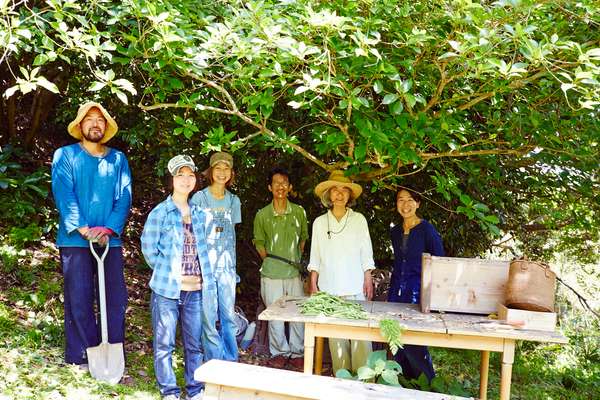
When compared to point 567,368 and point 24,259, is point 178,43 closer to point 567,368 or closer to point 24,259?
point 24,259

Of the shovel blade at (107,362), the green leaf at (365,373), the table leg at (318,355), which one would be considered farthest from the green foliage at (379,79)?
the shovel blade at (107,362)

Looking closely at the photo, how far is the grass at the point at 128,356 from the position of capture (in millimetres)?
3633

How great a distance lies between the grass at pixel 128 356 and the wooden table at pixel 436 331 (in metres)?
0.92

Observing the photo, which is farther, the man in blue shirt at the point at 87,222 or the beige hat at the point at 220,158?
the beige hat at the point at 220,158

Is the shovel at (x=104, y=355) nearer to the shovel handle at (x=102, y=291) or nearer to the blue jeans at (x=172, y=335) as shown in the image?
the shovel handle at (x=102, y=291)

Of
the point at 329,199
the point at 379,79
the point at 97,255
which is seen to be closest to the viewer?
the point at 379,79

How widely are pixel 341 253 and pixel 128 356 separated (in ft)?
6.17

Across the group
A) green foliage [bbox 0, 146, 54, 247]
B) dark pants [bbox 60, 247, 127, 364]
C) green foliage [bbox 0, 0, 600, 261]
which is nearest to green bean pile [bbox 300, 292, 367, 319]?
green foliage [bbox 0, 0, 600, 261]

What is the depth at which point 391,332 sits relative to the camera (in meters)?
3.23

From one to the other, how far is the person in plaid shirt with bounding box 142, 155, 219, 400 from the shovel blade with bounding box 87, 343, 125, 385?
0.38 metres

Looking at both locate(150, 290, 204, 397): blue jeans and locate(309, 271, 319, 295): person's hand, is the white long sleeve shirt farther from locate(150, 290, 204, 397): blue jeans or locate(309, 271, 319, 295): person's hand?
locate(150, 290, 204, 397): blue jeans

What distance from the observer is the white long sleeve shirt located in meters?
4.35

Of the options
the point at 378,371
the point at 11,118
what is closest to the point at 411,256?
the point at 378,371

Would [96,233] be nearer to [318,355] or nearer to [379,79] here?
[318,355]
